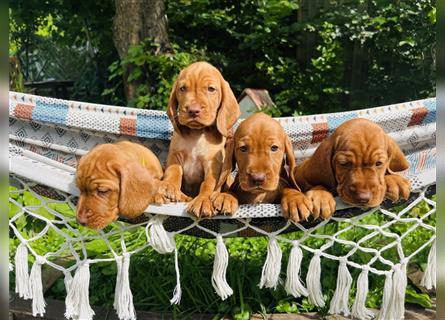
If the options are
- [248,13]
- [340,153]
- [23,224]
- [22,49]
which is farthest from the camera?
[22,49]

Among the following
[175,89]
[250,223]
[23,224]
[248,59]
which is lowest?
[23,224]

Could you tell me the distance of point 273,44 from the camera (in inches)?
207

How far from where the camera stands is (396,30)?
178 inches

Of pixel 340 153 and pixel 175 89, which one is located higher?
pixel 175 89

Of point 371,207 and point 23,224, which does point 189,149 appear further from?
point 23,224

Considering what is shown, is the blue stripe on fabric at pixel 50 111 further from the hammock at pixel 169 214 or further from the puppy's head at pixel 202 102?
the puppy's head at pixel 202 102

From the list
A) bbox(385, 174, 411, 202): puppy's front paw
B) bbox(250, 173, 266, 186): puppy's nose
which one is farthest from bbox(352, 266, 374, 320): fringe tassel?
bbox(250, 173, 266, 186): puppy's nose

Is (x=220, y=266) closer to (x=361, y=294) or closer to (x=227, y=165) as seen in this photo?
(x=227, y=165)

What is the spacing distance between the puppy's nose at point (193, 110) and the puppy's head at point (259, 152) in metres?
0.18

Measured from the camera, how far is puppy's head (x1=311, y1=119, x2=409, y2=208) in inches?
71.6

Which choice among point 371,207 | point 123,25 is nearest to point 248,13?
point 123,25

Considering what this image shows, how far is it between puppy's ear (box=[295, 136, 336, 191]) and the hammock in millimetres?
120

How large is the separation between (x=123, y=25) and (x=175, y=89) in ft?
9.28

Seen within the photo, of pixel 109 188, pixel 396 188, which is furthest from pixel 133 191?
pixel 396 188
